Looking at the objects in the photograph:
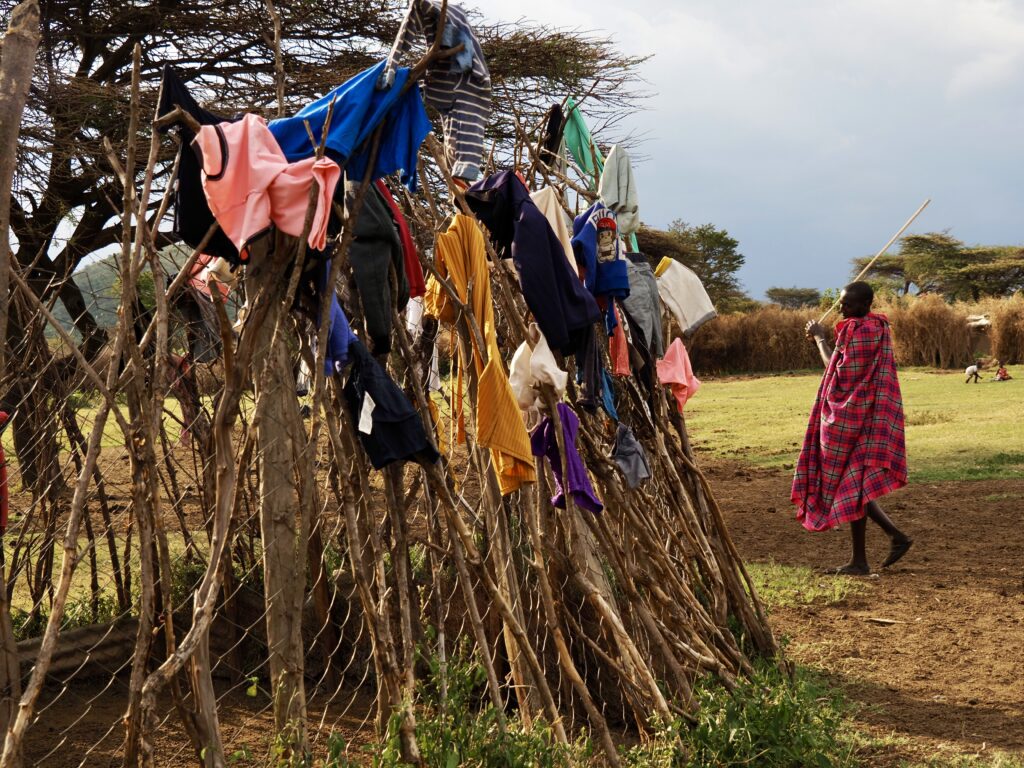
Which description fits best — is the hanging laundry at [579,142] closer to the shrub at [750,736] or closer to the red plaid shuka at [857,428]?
the red plaid shuka at [857,428]

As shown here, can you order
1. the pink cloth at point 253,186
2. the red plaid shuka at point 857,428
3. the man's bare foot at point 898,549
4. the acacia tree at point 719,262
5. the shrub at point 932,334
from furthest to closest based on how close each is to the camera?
the acacia tree at point 719,262, the shrub at point 932,334, the man's bare foot at point 898,549, the red plaid shuka at point 857,428, the pink cloth at point 253,186

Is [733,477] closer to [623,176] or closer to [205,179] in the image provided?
[623,176]

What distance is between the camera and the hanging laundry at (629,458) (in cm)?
363

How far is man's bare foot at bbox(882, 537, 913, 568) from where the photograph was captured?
5.58 metres

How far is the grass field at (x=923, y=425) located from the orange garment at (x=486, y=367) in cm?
622

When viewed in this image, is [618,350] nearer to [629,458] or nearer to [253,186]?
[629,458]

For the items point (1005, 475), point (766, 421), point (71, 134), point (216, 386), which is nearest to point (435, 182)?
point (71, 134)

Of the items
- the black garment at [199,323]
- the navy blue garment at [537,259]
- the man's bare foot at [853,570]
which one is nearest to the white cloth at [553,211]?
the navy blue garment at [537,259]

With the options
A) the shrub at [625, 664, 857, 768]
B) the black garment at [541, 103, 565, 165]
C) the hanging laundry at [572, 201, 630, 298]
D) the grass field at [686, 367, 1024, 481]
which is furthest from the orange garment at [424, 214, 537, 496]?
the grass field at [686, 367, 1024, 481]

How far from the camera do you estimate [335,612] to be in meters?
4.11

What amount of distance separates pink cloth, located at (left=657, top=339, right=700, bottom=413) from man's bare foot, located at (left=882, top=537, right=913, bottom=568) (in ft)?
6.51

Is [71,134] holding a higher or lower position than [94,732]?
higher

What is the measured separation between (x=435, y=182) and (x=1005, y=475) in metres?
5.20

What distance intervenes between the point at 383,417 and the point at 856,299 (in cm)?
356
